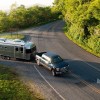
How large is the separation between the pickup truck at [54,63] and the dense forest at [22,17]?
45.1 m

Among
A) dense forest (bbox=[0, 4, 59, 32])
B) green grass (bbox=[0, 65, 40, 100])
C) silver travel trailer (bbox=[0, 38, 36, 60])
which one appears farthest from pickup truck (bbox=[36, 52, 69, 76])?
dense forest (bbox=[0, 4, 59, 32])

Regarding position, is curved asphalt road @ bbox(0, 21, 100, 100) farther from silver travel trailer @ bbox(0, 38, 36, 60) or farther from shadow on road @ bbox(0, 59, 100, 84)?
silver travel trailer @ bbox(0, 38, 36, 60)

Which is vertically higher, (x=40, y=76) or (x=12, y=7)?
(x=12, y=7)

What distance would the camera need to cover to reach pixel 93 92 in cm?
2573

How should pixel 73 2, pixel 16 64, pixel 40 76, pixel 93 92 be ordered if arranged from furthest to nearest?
pixel 73 2, pixel 16 64, pixel 40 76, pixel 93 92

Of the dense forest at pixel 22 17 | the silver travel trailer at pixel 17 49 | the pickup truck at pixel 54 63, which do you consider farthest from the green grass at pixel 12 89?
the dense forest at pixel 22 17

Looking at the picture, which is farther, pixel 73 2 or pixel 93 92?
pixel 73 2

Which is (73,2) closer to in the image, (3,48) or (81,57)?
(81,57)

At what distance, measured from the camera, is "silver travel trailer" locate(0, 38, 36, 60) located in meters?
36.3

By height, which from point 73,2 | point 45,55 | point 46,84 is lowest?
point 46,84

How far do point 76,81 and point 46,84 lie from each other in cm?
334

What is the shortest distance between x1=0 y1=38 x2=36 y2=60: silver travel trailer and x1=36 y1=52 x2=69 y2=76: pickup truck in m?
2.76

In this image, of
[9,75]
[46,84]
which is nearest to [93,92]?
[46,84]

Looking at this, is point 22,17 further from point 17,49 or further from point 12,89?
point 12,89
